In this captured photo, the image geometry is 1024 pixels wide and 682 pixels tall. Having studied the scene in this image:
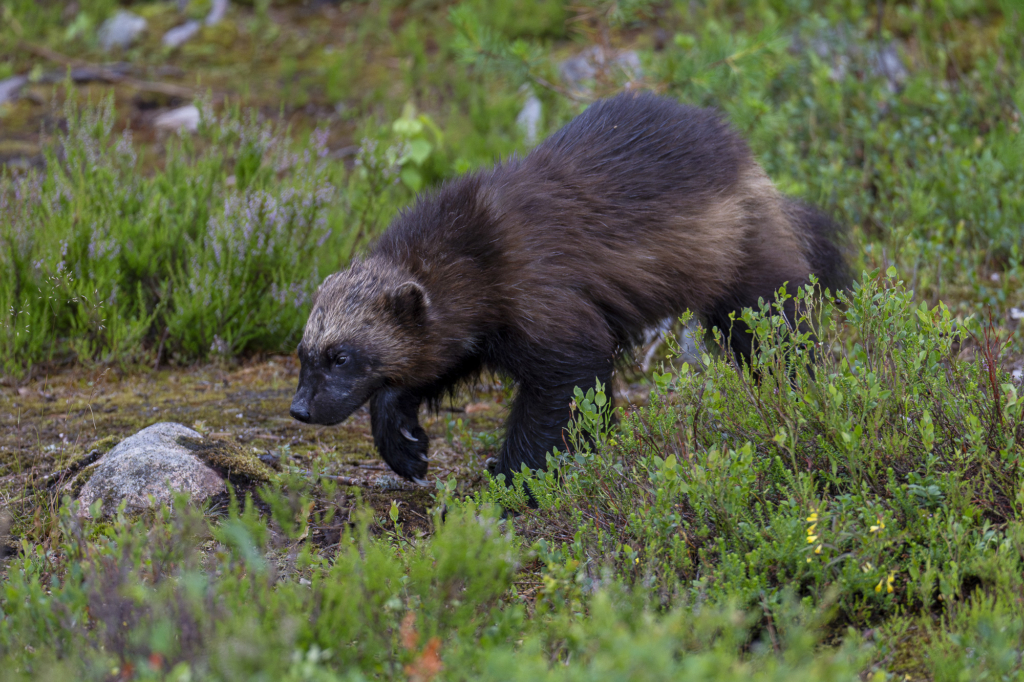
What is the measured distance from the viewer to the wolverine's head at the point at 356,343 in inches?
135

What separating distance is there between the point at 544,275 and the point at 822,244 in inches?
64.7

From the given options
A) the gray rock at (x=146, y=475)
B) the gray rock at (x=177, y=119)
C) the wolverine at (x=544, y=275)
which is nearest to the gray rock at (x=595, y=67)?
the wolverine at (x=544, y=275)

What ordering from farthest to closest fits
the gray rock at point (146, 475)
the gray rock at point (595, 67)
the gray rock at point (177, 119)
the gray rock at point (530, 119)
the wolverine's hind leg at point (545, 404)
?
the gray rock at point (177, 119), the gray rock at point (530, 119), the gray rock at point (595, 67), the wolverine's hind leg at point (545, 404), the gray rock at point (146, 475)

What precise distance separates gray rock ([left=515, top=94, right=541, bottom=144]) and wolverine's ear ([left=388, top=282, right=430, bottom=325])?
A: 3172 mm

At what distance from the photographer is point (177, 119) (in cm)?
722

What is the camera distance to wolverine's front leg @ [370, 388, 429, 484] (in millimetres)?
3678

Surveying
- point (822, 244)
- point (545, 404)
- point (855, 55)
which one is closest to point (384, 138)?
point (822, 244)

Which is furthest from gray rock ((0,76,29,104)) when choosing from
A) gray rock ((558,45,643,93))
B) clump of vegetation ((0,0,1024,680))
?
gray rock ((558,45,643,93))

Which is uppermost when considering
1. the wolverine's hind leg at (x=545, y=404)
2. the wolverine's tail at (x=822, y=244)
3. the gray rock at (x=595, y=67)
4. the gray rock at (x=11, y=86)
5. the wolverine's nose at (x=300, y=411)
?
the gray rock at (x=595, y=67)

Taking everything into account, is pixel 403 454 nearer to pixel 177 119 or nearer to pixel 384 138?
pixel 384 138

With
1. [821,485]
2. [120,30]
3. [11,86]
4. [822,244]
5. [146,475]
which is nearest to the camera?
[821,485]

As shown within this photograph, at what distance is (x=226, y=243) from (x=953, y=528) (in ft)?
11.4

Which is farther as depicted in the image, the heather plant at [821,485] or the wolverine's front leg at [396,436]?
→ the wolverine's front leg at [396,436]

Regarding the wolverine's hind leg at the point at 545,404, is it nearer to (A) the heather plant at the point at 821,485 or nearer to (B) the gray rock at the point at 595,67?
(A) the heather plant at the point at 821,485
